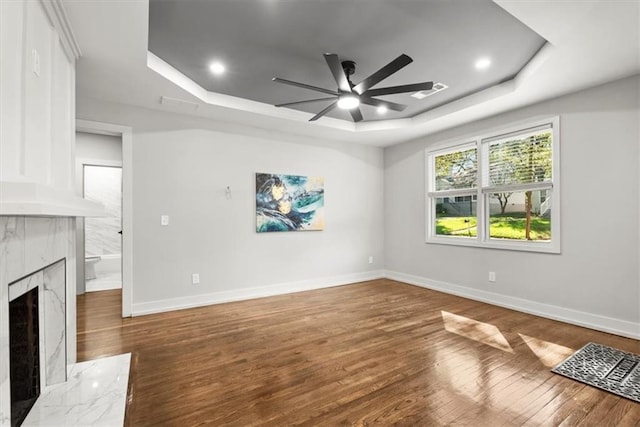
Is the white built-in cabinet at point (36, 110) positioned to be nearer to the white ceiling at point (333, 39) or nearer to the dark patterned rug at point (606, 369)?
the white ceiling at point (333, 39)

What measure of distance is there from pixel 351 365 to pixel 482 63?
3112 mm

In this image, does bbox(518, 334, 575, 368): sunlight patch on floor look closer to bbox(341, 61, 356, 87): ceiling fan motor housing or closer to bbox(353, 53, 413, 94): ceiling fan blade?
bbox(353, 53, 413, 94): ceiling fan blade

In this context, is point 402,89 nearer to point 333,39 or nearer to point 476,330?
point 333,39

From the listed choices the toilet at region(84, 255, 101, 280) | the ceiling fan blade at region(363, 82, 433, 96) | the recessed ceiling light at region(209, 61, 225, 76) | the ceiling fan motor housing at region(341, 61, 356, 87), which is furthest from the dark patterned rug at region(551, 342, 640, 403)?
the toilet at region(84, 255, 101, 280)

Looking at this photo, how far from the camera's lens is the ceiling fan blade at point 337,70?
2.34 metres

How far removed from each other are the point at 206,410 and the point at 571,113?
14.8ft

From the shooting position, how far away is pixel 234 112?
3.98m

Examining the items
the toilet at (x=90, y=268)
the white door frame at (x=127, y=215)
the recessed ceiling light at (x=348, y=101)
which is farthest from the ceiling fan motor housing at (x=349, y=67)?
the toilet at (x=90, y=268)

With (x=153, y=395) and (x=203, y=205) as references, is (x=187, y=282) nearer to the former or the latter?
(x=203, y=205)

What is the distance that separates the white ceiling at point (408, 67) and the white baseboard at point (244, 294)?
242 cm

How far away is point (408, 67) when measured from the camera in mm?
3156

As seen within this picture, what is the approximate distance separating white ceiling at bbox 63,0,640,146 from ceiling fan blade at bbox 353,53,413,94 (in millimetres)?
449

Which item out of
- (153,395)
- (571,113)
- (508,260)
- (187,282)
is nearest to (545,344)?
(508,260)

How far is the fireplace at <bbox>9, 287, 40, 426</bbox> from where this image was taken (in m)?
1.68
